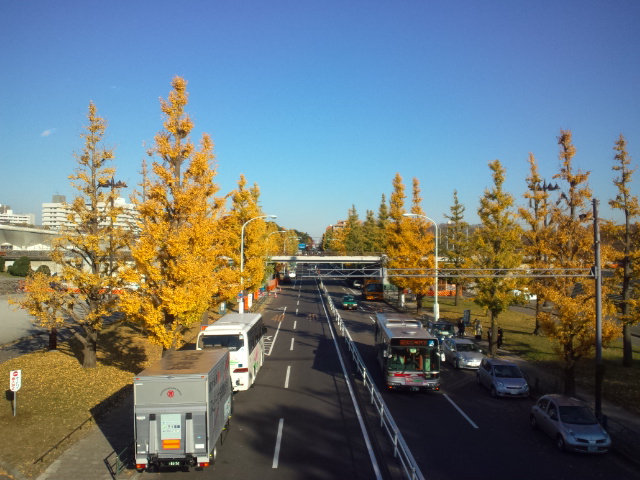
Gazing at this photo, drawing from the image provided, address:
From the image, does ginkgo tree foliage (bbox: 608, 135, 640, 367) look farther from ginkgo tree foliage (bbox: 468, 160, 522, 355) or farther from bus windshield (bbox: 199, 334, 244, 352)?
bus windshield (bbox: 199, 334, 244, 352)

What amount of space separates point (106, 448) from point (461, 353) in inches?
723

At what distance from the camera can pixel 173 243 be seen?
1827 centimetres

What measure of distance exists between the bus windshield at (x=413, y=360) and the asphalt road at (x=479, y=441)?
118 cm

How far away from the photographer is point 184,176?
2034 cm

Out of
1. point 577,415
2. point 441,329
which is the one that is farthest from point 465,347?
A: point 577,415

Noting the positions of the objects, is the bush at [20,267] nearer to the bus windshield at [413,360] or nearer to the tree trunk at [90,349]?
the tree trunk at [90,349]

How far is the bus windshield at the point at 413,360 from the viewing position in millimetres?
19438

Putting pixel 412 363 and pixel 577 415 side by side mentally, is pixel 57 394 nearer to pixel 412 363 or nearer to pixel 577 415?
pixel 412 363

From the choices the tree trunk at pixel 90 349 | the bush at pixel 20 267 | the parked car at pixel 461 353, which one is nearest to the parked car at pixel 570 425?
the parked car at pixel 461 353

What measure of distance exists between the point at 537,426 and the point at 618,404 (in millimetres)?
5382

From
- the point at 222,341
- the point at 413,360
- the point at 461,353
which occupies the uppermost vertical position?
the point at 222,341

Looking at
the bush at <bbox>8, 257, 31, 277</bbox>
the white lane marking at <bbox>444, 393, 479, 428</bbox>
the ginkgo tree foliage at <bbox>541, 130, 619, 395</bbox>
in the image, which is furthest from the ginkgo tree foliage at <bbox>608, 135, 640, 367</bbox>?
the bush at <bbox>8, 257, 31, 277</bbox>

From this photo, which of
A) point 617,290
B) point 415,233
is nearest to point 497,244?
point 617,290

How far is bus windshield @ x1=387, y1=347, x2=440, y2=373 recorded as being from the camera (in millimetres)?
19438
